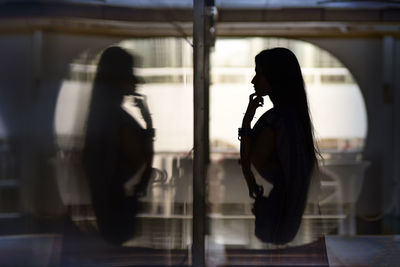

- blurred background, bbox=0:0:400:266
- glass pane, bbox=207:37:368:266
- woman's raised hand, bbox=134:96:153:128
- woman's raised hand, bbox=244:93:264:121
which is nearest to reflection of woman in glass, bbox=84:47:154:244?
woman's raised hand, bbox=134:96:153:128

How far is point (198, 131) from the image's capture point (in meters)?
1.72

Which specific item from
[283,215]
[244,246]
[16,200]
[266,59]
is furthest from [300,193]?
[16,200]

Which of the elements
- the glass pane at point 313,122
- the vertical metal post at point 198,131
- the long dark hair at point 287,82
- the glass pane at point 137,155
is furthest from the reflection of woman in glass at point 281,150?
the glass pane at point 313,122

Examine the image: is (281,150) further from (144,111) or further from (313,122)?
(313,122)

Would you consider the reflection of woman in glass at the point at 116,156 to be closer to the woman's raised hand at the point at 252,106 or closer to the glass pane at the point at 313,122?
the woman's raised hand at the point at 252,106

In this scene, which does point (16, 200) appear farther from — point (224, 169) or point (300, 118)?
point (300, 118)

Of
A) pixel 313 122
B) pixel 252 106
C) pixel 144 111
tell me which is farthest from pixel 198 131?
pixel 313 122

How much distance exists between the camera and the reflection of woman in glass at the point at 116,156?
2170 millimetres

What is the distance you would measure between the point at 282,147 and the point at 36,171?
7.22 feet

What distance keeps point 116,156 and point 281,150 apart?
110cm

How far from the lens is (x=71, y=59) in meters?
3.46

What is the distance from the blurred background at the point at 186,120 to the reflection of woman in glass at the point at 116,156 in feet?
0.50

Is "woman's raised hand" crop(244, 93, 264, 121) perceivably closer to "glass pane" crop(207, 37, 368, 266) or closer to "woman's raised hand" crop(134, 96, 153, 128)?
"woman's raised hand" crop(134, 96, 153, 128)

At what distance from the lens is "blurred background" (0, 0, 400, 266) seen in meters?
2.87
